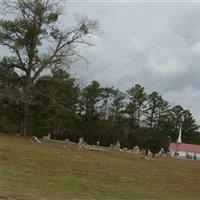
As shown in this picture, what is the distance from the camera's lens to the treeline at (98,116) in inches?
1921

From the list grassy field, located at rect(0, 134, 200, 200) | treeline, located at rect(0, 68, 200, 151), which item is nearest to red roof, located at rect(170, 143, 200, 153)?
treeline, located at rect(0, 68, 200, 151)

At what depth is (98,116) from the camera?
323 ft

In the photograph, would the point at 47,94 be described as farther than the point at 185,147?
No

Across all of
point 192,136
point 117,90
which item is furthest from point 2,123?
point 192,136

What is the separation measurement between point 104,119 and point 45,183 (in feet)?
290

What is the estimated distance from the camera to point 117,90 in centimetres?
11119

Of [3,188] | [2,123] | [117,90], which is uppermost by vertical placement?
[117,90]

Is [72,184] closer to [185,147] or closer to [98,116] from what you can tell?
[98,116]

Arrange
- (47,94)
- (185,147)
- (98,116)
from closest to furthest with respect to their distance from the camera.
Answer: (47,94), (98,116), (185,147)

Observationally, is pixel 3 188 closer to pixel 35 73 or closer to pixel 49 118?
pixel 35 73

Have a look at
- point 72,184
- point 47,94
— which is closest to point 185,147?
point 47,94

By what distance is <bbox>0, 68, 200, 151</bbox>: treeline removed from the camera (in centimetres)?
4878

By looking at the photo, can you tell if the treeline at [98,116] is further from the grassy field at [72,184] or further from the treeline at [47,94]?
the grassy field at [72,184]

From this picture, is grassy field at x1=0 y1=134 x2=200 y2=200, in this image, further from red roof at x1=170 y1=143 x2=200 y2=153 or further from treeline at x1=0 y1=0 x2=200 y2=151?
red roof at x1=170 y1=143 x2=200 y2=153
